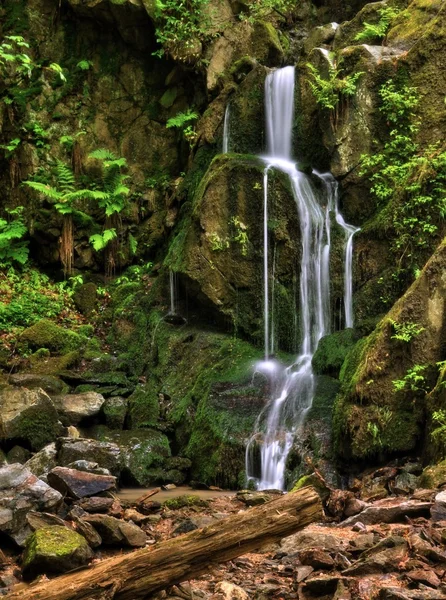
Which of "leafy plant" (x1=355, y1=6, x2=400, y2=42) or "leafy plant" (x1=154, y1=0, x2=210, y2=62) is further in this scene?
"leafy plant" (x1=154, y1=0, x2=210, y2=62)

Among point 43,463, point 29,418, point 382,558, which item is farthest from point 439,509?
point 29,418

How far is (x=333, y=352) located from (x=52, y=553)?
21.5ft

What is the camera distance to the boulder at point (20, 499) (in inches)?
207

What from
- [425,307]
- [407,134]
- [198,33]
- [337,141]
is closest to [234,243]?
[337,141]

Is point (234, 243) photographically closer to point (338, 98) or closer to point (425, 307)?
point (338, 98)

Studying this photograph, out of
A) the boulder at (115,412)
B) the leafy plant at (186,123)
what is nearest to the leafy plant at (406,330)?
the boulder at (115,412)

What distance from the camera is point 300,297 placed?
12039 mm

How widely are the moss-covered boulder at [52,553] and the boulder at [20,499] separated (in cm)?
44

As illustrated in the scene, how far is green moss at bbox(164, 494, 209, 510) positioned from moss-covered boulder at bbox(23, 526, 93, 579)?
7.44 ft

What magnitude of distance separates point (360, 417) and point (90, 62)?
13.8 meters

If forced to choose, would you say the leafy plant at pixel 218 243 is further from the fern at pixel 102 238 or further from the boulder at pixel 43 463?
the boulder at pixel 43 463

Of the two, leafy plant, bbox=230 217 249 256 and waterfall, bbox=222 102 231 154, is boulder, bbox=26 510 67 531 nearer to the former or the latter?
leafy plant, bbox=230 217 249 256

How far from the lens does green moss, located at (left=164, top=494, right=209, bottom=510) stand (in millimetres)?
7070

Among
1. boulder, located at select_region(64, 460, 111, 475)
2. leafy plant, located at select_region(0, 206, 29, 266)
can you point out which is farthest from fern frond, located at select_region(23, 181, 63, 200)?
boulder, located at select_region(64, 460, 111, 475)
